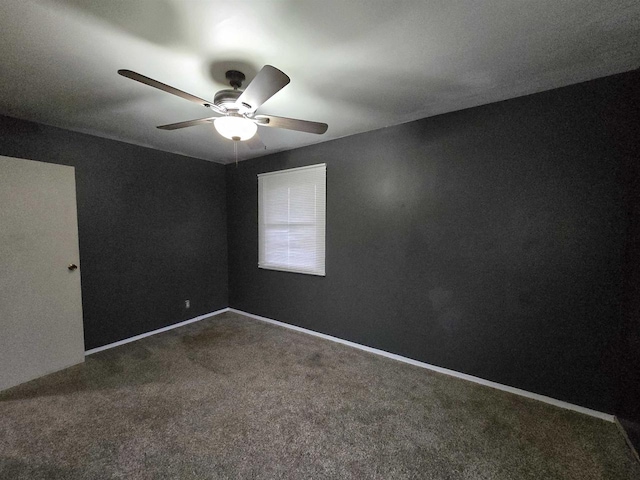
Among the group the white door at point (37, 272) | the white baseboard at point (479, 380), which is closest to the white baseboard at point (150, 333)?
the white door at point (37, 272)

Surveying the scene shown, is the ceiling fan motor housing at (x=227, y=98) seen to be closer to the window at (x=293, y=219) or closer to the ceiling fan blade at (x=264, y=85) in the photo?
the ceiling fan blade at (x=264, y=85)

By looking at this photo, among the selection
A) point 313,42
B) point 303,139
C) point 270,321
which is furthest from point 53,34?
point 270,321

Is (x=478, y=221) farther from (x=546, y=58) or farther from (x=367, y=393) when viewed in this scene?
(x=367, y=393)

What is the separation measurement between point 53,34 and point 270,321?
3.35 metres

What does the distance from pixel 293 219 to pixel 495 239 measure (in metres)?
2.23

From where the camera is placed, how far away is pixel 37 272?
2.30 meters

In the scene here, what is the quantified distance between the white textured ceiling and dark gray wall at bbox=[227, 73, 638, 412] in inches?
12.1

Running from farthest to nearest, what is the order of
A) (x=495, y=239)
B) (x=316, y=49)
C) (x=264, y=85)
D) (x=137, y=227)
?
(x=137, y=227) < (x=495, y=239) < (x=316, y=49) < (x=264, y=85)

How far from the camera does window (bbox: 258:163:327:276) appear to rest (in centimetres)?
314

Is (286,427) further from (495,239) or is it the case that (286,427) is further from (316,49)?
(316,49)

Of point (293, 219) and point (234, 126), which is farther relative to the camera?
point (293, 219)

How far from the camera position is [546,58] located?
1.54 m

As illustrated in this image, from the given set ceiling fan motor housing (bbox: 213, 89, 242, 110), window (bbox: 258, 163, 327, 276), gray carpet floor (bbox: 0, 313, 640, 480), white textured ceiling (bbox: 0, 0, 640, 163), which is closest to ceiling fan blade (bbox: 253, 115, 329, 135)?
ceiling fan motor housing (bbox: 213, 89, 242, 110)

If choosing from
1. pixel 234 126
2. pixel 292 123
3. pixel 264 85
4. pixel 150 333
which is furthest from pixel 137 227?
pixel 264 85
